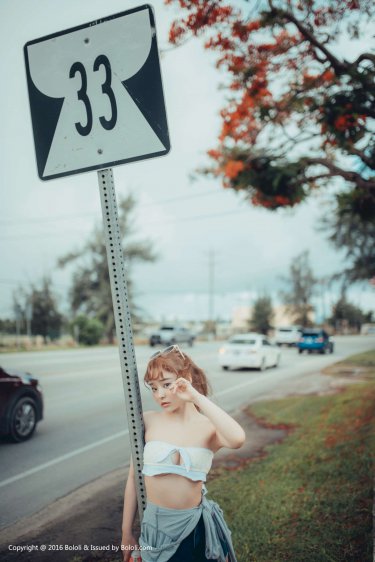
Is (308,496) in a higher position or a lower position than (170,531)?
lower

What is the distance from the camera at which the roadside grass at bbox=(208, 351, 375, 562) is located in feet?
10.9

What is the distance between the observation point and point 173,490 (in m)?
2.02

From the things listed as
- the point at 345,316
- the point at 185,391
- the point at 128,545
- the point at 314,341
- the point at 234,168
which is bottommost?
the point at 345,316

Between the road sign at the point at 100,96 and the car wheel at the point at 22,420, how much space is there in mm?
6239

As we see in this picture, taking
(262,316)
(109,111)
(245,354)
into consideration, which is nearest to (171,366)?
(109,111)

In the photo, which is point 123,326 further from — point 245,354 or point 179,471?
point 245,354

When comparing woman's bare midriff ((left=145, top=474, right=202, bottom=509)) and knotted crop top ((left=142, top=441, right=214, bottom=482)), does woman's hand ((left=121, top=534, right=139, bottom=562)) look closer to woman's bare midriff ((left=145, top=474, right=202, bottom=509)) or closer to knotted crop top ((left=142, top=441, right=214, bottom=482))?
woman's bare midriff ((left=145, top=474, right=202, bottom=509))

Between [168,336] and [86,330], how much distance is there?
718 centimetres

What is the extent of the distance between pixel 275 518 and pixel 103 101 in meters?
3.47

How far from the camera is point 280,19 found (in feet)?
22.4

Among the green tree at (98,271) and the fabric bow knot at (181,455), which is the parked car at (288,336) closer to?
the green tree at (98,271)

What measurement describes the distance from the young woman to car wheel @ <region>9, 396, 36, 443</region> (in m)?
5.88

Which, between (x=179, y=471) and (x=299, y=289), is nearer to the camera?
(x=179, y=471)

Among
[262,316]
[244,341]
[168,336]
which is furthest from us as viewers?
[262,316]
